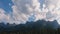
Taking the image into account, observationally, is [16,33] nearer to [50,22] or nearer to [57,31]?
[57,31]

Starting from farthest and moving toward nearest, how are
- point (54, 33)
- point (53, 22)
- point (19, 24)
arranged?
point (53, 22) → point (19, 24) → point (54, 33)

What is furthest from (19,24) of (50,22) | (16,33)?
(16,33)

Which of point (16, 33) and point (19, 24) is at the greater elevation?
point (19, 24)

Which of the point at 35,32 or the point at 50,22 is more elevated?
the point at 50,22

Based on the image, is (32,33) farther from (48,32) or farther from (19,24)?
(19,24)

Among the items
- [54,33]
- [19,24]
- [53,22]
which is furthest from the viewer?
[53,22]

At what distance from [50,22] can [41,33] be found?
8.19 m

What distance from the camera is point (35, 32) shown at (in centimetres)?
1052

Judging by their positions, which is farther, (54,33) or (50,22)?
(50,22)

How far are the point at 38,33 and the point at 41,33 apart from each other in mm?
206

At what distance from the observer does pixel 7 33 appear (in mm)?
10609

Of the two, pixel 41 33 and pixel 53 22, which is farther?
pixel 53 22

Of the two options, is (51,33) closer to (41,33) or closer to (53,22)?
(41,33)

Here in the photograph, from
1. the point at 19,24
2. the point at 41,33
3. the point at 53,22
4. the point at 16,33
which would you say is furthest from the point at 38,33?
the point at 53,22
